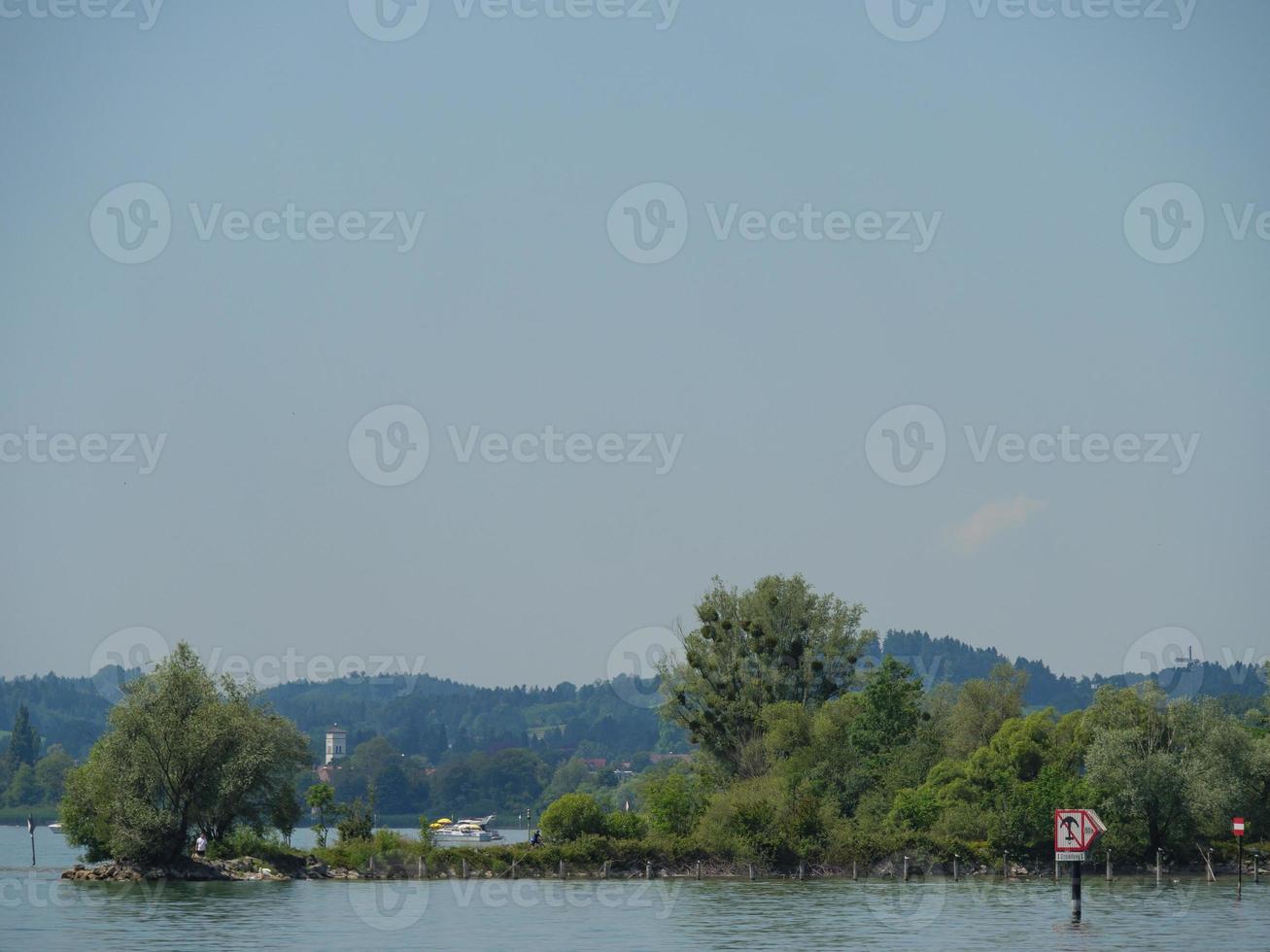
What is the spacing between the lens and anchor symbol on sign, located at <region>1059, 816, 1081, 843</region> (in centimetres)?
5209

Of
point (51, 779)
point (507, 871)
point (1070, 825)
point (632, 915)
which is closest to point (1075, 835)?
point (1070, 825)

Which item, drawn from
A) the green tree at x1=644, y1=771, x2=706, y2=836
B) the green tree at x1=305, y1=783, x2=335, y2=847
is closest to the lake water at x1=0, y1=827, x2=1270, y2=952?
the green tree at x1=644, y1=771, x2=706, y2=836

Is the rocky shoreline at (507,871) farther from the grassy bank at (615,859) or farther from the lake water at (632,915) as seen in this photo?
the lake water at (632,915)

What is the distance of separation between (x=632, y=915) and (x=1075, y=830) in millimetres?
14036

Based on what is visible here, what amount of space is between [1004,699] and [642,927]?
4312 cm

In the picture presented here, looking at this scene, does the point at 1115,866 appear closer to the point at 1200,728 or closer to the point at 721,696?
the point at 1200,728

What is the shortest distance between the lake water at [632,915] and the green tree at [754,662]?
529 inches

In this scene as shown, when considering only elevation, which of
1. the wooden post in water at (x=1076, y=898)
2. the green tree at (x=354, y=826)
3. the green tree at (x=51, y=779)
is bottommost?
the green tree at (x=51, y=779)

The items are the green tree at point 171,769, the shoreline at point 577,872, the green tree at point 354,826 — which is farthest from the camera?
the green tree at point 354,826

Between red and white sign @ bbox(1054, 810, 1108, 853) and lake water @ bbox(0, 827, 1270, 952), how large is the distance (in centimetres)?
228

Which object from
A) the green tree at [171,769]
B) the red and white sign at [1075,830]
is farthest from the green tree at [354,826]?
the red and white sign at [1075,830]

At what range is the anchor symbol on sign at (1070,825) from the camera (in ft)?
171

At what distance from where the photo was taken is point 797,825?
75.0m

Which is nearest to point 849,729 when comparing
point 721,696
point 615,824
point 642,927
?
point 721,696
